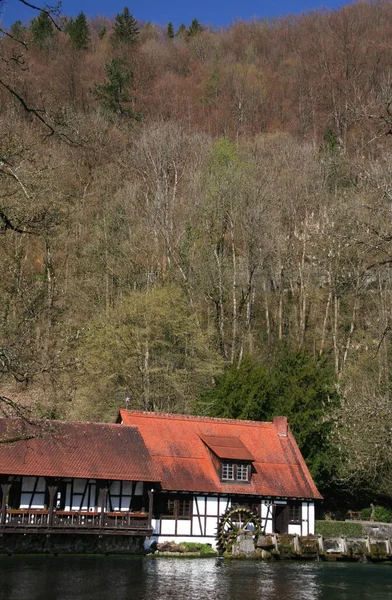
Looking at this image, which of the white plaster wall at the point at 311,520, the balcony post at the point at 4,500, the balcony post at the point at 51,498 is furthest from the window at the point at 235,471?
the balcony post at the point at 4,500

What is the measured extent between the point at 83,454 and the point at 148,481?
2.93 meters

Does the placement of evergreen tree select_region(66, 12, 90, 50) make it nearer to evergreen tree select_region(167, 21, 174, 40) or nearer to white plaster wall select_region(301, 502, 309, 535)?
evergreen tree select_region(167, 21, 174, 40)

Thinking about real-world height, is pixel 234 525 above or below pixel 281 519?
below

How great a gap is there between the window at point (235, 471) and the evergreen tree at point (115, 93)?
132ft

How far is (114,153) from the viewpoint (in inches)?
2272

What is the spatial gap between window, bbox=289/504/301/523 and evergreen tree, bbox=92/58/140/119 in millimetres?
41798

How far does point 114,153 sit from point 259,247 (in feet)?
52.9

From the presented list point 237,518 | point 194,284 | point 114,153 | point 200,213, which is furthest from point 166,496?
point 114,153

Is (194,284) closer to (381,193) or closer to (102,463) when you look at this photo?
(102,463)

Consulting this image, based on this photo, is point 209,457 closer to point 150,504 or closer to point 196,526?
point 196,526

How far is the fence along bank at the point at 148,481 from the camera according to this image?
30094mm

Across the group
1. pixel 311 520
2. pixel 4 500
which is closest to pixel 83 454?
pixel 4 500

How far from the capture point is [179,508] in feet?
109

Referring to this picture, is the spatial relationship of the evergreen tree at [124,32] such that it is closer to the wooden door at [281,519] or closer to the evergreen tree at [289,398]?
the evergreen tree at [289,398]
